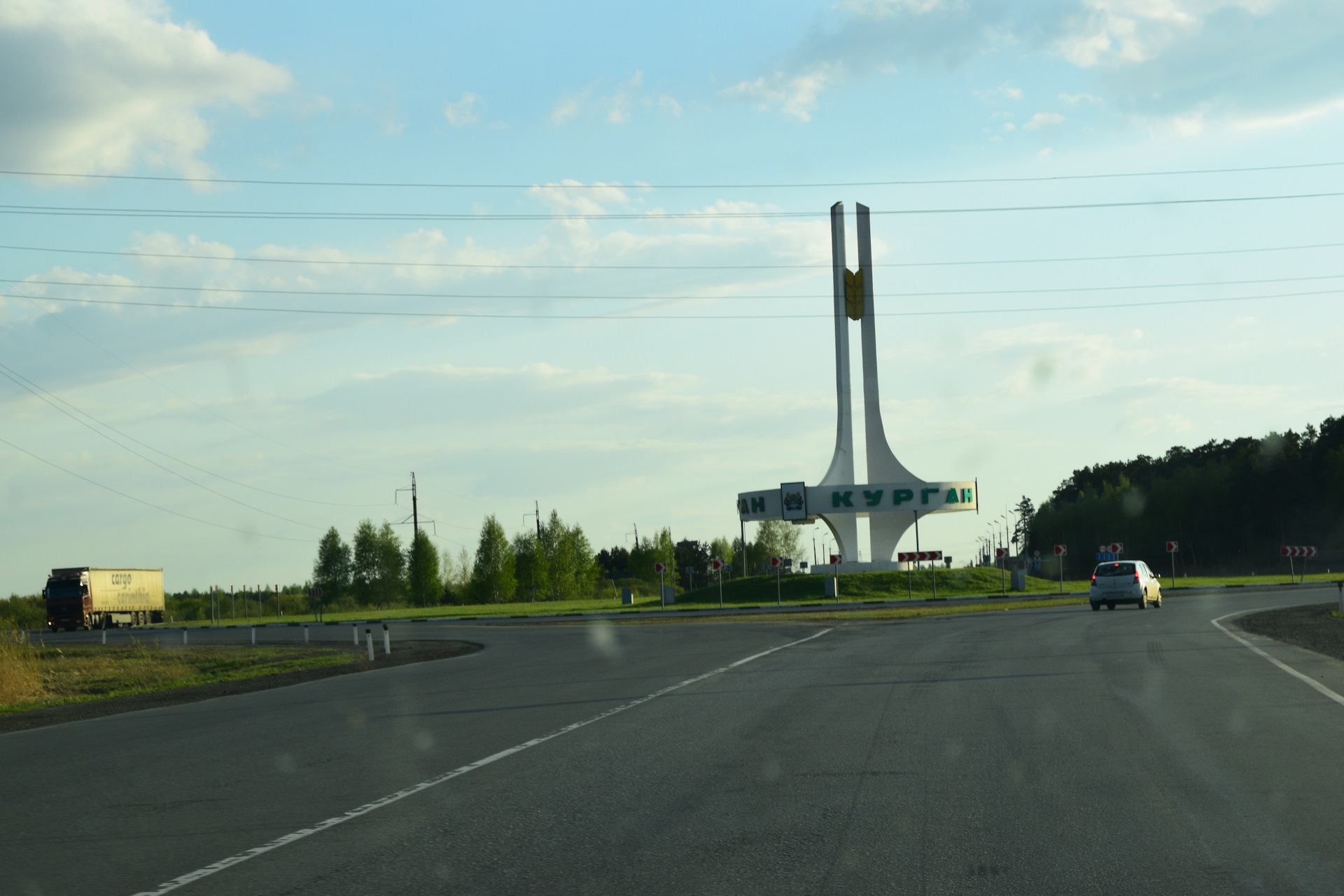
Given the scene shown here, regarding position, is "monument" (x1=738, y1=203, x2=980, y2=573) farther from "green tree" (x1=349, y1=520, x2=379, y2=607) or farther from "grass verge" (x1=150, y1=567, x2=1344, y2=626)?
"green tree" (x1=349, y1=520, x2=379, y2=607)

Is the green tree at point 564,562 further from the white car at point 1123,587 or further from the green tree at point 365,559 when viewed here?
the white car at point 1123,587

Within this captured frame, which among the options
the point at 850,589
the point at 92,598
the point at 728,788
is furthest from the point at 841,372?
the point at 728,788

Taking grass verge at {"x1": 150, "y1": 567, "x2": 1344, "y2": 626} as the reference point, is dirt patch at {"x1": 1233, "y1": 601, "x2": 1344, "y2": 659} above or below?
above

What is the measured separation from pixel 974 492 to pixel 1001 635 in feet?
171

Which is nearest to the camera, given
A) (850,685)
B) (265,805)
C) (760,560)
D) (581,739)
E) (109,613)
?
(265,805)

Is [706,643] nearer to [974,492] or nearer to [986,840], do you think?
[986,840]

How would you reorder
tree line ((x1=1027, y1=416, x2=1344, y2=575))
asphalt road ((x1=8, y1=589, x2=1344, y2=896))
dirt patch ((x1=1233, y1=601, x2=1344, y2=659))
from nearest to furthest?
asphalt road ((x1=8, y1=589, x2=1344, y2=896))
dirt patch ((x1=1233, y1=601, x2=1344, y2=659))
tree line ((x1=1027, y1=416, x2=1344, y2=575))

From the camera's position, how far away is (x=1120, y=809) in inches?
284

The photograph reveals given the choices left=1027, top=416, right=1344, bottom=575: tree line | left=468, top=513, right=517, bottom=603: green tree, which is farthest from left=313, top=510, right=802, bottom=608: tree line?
left=1027, top=416, right=1344, bottom=575: tree line

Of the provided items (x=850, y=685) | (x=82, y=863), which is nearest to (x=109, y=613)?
(x=850, y=685)

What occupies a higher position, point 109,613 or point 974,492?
point 974,492

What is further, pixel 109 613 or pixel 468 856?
pixel 109 613

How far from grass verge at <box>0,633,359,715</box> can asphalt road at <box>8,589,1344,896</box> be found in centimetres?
787

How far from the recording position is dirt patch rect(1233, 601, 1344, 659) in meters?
20.8
